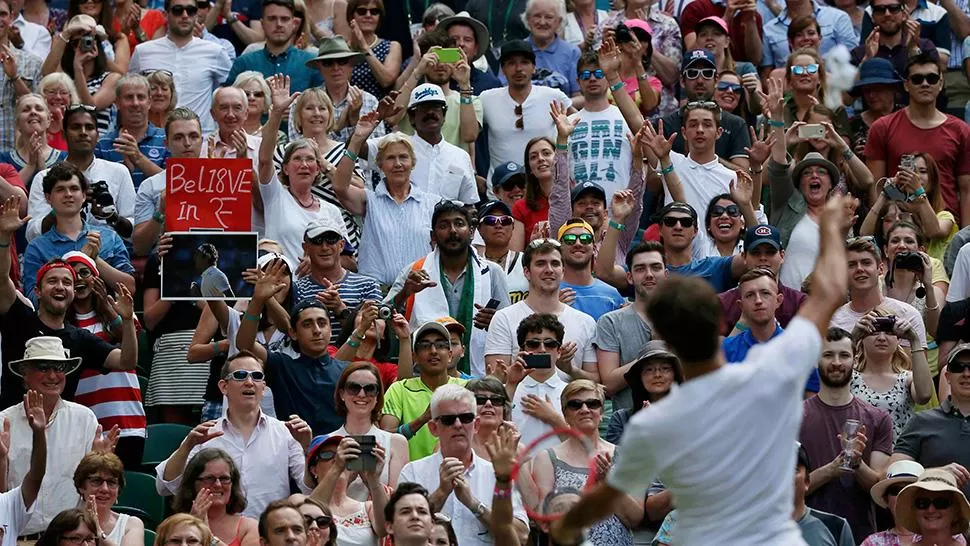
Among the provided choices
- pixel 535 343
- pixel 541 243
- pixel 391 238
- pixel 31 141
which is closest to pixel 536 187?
pixel 391 238

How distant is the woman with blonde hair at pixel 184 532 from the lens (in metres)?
9.76

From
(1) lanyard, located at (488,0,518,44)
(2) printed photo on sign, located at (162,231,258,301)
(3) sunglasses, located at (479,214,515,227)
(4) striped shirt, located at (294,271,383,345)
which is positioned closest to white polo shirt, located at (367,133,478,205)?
(3) sunglasses, located at (479,214,515,227)

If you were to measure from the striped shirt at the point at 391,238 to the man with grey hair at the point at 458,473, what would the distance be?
334 centimetres

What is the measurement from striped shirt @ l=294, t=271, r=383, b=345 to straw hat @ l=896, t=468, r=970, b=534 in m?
4.17

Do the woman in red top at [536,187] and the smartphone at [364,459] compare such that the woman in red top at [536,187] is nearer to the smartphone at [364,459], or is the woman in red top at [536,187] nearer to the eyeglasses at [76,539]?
the smartphone at [364,459]

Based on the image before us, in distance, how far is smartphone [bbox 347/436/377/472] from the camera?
10266mm

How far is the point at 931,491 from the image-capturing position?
404 inches

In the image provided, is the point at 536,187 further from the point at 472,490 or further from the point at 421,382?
the point at 472,490

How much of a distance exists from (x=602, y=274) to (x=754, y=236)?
Result: 1.34 meters

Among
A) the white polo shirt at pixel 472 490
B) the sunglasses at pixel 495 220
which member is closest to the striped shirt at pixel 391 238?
the sunglasses at pixel 495 220

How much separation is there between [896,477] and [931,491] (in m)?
0.35

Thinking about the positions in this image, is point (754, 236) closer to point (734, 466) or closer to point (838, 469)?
point (838, 469)

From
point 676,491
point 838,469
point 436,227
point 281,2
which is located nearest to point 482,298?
point 436,227

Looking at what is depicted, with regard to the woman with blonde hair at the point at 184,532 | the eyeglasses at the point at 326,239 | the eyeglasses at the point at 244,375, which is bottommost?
the woman with blonde hair at the point at 184,532
